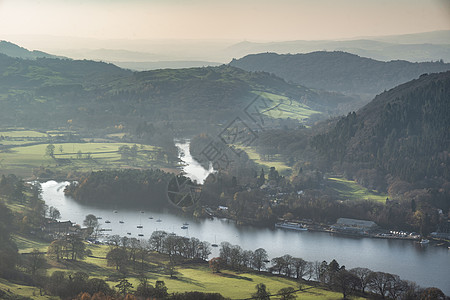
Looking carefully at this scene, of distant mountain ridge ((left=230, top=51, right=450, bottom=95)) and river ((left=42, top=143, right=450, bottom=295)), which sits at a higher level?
distant mountain ridge ((left=230, top=51, right=450, bottom=95))

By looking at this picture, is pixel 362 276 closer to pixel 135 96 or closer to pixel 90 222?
pixel 90 222

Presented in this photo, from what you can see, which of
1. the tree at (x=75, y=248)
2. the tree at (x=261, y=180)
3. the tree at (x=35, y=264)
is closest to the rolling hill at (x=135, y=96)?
the tree at (x=261, y=180)

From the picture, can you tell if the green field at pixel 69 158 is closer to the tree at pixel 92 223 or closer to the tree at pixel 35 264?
the tree at pixel 92 223

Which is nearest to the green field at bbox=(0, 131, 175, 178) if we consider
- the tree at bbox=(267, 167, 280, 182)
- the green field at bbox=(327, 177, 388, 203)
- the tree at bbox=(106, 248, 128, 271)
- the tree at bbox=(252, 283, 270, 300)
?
the tree at bbox=(267, 167, 280, 182)

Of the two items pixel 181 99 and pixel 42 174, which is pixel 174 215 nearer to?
pixel 42 174

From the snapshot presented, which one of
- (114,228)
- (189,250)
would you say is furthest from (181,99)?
(189,250)

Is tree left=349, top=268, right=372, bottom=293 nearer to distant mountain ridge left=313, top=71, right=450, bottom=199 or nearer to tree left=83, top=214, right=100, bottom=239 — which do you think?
tree left=83, top=214, right=100, bottom=239

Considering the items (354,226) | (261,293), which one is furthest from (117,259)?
(354,226)

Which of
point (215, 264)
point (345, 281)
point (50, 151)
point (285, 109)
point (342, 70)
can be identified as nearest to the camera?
point (345, 281)
